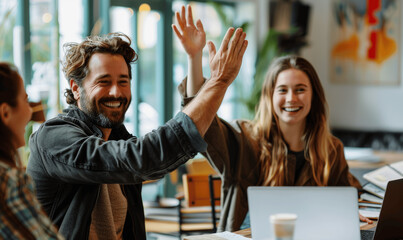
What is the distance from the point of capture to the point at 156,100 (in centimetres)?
724

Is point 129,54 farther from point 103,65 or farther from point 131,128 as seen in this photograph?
point 131,128

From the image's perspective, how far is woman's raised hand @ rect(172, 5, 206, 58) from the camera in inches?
81.0

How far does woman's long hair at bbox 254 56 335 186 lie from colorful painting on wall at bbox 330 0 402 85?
530cm

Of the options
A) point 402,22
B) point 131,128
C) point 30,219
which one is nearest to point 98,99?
point 30,219

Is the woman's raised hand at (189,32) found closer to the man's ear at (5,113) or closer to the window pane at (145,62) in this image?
the man's ear at (5,113)

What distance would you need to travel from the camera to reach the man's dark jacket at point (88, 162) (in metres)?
1.63

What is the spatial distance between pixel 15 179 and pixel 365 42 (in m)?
7.40

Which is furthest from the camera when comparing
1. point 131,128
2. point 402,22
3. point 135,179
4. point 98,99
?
point 402,22

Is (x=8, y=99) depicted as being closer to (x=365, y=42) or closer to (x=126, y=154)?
(x=126, y=154)

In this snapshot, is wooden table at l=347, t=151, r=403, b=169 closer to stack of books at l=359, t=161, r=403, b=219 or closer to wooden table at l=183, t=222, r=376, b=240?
stack of books at l=359, t=161, r=403, b=219

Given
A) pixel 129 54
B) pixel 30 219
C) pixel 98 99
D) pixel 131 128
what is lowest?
pixel 131 128

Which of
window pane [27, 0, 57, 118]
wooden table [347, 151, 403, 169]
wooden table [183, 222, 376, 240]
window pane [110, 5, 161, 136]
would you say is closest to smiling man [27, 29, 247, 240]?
wooden table [183, 222, 376, 240]

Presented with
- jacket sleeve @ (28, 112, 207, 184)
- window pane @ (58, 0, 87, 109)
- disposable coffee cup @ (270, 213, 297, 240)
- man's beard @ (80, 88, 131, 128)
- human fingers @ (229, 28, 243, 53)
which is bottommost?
disposable coffee cup @ (270, 213, 297, 240)

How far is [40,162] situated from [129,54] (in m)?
0.54
